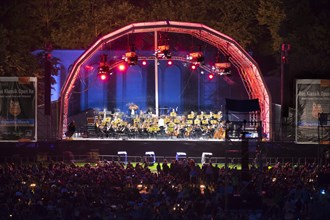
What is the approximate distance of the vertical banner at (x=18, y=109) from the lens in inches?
1372

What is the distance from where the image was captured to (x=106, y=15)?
1953 inches

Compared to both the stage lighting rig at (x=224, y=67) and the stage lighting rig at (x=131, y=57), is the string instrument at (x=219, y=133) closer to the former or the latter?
the stage lighting rig at (x=224, y=67)

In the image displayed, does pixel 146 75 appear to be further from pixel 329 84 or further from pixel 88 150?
pixel 329 84

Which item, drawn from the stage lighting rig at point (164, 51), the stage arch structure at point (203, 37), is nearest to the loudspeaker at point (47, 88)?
the stage arch structure at point (203, 37)

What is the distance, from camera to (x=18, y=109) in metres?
35.0

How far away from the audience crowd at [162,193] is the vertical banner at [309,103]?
7449mm

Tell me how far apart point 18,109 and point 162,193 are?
15.4 meters

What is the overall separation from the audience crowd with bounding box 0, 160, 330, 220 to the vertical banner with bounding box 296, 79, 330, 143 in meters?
7.45

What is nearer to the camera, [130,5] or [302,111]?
[302,111]

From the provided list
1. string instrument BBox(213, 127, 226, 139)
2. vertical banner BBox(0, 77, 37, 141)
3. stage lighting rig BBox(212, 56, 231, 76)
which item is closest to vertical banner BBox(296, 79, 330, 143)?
stage lighting rig BBox(212, 56, 231, 76)

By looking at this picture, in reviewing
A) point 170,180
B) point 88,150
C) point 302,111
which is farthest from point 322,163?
point 88,150

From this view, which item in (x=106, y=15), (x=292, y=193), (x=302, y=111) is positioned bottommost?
(x=292, y=193)

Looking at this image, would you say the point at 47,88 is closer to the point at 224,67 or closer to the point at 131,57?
the point at 131,57

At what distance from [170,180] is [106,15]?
87.7 ft
